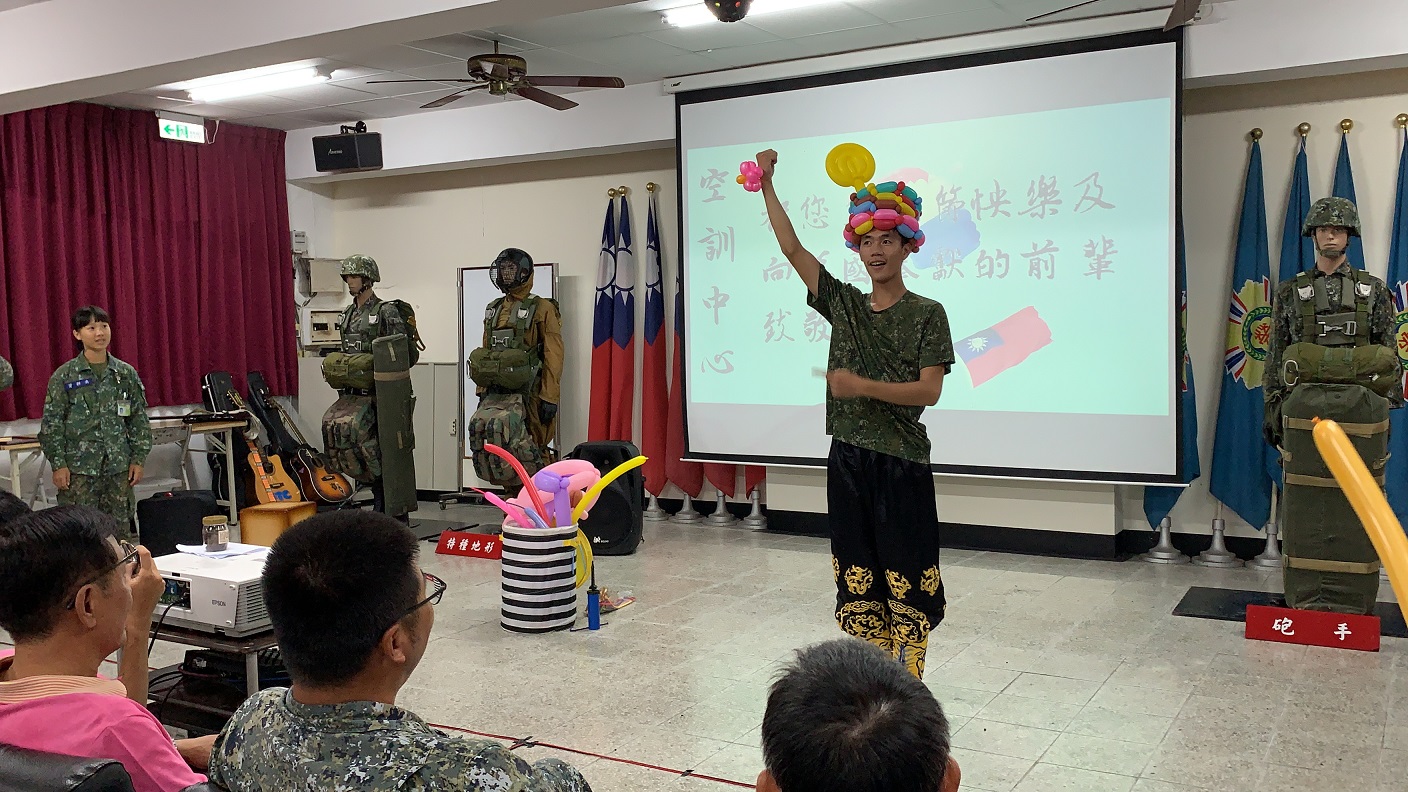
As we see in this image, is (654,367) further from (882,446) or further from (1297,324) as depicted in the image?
(882,446)

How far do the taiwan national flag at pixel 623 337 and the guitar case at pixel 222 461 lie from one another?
266 cm

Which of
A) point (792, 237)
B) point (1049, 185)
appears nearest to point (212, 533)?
point (792, 237)

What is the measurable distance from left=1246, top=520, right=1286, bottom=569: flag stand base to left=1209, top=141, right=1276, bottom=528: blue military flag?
6 centimetres

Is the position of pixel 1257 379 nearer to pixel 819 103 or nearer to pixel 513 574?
pixel 819 103

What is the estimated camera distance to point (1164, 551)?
19.6 ft

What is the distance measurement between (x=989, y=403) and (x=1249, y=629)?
1.94 m

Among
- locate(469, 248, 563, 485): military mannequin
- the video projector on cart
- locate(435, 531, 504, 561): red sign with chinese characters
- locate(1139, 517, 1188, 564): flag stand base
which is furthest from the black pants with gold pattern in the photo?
locate(469, 248, 563, 485): military mannequin

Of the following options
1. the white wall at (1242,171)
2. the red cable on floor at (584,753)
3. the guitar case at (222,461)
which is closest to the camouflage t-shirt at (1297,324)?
the white wall at (1242,171)

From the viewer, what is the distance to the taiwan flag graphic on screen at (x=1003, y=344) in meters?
5.93

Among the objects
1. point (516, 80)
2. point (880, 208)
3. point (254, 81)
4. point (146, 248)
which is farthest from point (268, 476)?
point (880, 208)

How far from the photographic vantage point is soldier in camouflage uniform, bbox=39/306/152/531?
5.84 m

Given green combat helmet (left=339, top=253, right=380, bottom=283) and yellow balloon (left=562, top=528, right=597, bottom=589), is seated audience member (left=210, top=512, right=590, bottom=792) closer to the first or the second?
yellow balloon (left=562, top=528, right=597, bottom=589)

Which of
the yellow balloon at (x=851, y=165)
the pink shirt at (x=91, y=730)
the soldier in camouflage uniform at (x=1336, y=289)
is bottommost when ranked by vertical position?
the pink shirt at (x=91, y=730)

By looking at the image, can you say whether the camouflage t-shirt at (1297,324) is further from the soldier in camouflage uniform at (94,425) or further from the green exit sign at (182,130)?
the green exit sign at (182,130)
